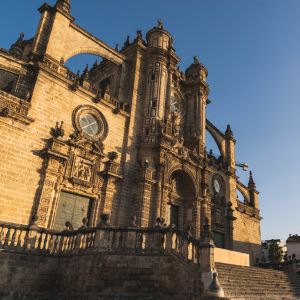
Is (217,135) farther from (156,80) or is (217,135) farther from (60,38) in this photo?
(60,38)

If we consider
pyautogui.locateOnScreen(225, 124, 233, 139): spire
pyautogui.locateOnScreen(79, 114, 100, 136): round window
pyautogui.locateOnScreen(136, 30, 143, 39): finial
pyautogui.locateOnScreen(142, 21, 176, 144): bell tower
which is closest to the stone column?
pyautogui.locateOnScreen(142, 21, 176, 144): bell tower

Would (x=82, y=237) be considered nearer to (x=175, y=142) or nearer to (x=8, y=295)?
(x=8, y=295)

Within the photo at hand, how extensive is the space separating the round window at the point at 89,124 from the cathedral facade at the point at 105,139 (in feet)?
0.21

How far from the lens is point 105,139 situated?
19.9 meters

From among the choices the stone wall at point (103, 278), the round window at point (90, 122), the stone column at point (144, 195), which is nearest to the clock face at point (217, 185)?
the stone column at point (144, 195)

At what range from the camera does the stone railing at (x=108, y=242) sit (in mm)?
11336

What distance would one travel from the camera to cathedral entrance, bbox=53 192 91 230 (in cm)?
1666

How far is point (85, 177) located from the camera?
1811 cm

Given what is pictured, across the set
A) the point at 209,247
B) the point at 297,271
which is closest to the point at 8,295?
the point at 209,247

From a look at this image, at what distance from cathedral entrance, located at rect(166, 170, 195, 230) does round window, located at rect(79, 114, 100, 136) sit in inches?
291

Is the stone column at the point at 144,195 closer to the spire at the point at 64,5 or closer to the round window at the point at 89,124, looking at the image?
the round window at the point at 89,124

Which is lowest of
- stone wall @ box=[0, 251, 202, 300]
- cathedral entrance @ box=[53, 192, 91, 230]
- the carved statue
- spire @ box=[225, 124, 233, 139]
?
stone wall @ box=[0, 251, 202, 300]

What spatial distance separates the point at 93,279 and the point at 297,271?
57.1 feet

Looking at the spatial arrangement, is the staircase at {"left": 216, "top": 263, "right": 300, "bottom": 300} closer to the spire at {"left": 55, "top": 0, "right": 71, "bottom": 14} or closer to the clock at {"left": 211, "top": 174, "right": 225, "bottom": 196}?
the clock at {"left": 211, "top": 174, "right": 225, "bottom": 196}
